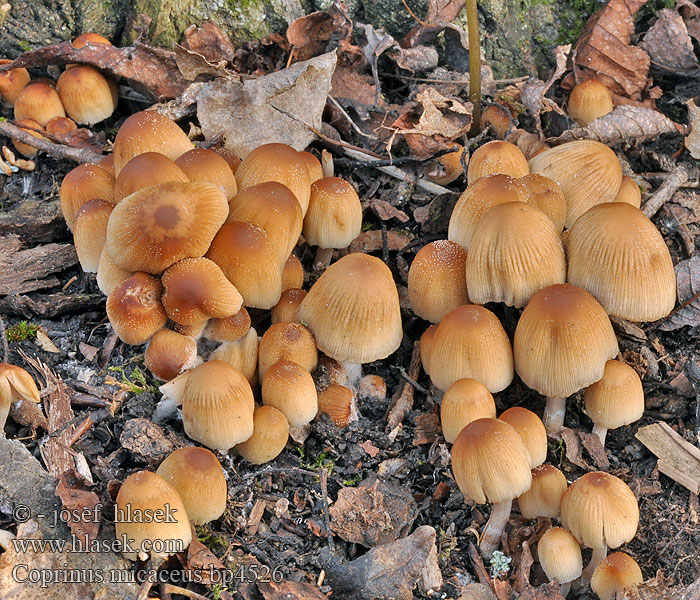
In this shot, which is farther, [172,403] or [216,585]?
[172,403]

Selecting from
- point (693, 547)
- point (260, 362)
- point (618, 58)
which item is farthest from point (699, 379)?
point (618, 58)

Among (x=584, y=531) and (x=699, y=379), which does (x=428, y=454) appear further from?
(x=699, y=379)

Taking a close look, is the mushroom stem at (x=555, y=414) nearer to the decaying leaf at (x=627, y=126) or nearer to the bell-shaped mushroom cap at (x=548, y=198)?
the bell-shaped mushroom cap at (x=548, y=198)

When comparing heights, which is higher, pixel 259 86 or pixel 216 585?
pixel 259 86

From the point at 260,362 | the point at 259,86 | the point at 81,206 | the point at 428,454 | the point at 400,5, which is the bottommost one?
the point at 428,454

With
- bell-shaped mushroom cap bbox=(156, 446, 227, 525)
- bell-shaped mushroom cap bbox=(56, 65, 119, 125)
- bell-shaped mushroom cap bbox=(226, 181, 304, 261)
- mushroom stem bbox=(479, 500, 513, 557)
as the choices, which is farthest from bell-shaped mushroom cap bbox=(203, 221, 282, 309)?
bell-shaped mushroom cap bbox=(56, 65, 119, 125)

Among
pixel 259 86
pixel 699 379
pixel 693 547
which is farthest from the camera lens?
pixel 259 86

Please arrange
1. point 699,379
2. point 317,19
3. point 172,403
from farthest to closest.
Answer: point 317,19 → point 699,379 → point 172,403
